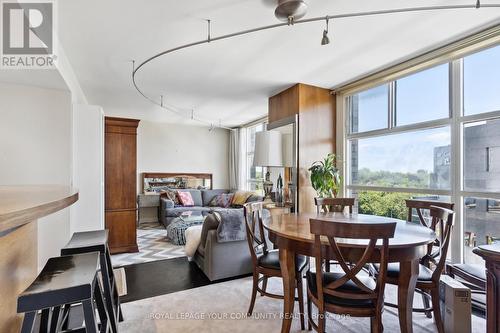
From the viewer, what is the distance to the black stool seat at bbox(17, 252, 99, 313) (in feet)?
3.27

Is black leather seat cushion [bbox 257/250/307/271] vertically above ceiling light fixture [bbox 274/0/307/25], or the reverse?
ceiling light fixture [bbox 274/0/307/25]

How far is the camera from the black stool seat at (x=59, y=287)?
100cm

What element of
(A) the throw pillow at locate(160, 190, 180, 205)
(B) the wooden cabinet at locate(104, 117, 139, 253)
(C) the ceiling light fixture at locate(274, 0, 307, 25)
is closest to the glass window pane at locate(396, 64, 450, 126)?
(C) the ceiling light fixture at locate(274, 0, 307, 25)

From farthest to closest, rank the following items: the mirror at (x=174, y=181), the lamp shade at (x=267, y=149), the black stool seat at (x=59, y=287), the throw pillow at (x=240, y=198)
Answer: the mirror at (x=174, y=181), the throw pillow at (x=240, y=198), the lamp shade at (x=267, y=149), the black stool seat at (x=59, y=287)

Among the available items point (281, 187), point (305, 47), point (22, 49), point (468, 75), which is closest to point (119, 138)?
point (22, 49)

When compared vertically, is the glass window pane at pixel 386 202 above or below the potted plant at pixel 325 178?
below

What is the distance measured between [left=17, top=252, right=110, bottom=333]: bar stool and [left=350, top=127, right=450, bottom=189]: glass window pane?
131 inches

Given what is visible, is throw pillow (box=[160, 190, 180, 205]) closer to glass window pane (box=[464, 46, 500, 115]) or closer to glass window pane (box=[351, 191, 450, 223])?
glass window pane (box=[351, 191, 450, 223])

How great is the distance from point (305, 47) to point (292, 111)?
128 cm

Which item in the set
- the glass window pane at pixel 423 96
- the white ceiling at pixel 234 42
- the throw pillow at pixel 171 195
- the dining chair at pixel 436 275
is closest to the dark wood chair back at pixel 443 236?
the dining chair at pixel 436 275

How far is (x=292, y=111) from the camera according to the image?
3963mm

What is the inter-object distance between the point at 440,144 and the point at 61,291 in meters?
3.56

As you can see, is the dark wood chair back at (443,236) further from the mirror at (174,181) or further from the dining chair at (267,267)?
the mirror at (174,181)

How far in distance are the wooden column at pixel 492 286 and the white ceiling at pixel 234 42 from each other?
6.15 feet
